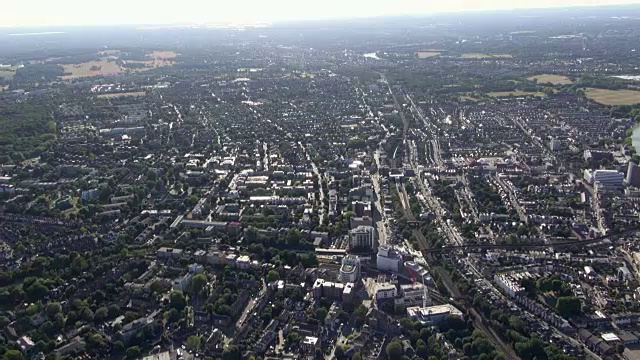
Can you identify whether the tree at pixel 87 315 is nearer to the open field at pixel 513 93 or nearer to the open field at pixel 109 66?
the open field at pixel 513 93

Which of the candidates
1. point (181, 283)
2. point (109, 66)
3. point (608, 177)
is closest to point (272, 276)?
point (181, 283)

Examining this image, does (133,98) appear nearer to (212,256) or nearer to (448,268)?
(212,256)

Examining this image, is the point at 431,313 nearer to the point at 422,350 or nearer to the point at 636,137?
the point at 422,350

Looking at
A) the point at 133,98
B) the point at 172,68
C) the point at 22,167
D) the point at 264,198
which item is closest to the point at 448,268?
the point at 264,198

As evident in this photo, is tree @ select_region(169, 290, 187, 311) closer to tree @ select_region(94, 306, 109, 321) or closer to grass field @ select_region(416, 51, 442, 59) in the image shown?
tree @ select_region(94, 306, 109, 321)

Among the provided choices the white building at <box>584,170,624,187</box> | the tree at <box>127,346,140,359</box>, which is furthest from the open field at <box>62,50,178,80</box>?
the tree at <box>127,346,140,359</box>
